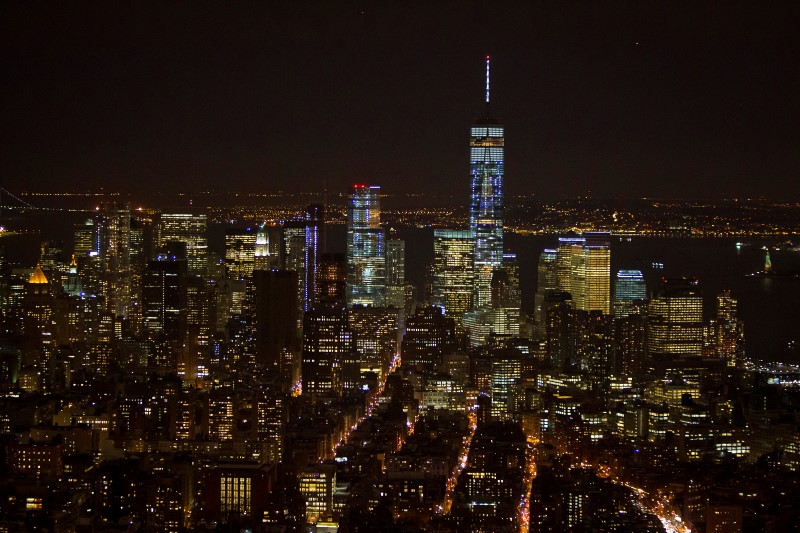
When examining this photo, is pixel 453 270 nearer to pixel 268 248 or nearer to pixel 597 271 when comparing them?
pixel 597 271

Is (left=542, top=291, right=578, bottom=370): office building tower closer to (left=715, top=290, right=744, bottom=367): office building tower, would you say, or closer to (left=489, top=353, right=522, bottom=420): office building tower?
(left=489, top=353, right=522, bottom=420): office building tower

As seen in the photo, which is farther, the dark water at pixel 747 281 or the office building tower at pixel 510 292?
the office building tower at pixel 510 292

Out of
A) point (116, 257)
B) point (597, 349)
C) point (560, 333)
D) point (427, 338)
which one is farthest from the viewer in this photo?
point (116, 257)

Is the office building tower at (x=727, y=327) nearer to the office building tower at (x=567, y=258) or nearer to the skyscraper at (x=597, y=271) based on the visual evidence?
the skyscraper at (x=597, y=271)

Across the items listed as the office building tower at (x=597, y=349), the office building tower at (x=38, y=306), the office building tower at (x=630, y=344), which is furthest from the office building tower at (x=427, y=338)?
the office building tower at (x=38, y=306)

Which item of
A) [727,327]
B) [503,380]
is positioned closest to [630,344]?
[727,327]

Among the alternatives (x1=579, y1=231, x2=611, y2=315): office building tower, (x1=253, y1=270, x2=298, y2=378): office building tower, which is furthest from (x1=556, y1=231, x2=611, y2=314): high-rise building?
(x1=253, y1=270, x2=298, y2=378): office building tower

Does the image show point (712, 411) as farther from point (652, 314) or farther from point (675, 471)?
point (652, 314)
